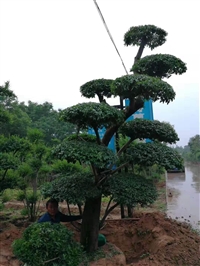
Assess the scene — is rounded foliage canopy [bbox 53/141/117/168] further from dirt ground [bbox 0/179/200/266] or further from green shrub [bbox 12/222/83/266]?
dirt ground [bbox 0/179/200/266]

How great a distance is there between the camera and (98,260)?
268 cm

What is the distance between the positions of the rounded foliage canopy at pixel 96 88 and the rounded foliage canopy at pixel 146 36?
0.74 metres

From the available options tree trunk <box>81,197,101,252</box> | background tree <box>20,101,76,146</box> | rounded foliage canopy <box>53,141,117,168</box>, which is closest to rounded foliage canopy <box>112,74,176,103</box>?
rounded foliage canopy <box>53,141,117,168</box>

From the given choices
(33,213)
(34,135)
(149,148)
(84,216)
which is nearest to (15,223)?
(33,213)

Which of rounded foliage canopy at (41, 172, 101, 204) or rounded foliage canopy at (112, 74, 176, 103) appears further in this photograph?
rounded foliage canopy at (41, 172, 101, 204)

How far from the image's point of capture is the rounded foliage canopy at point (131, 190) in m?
2.54

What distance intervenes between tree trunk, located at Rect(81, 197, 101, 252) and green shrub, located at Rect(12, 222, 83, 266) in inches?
34.1

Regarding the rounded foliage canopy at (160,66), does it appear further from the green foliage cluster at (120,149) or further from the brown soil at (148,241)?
the brown soil at (148,241)

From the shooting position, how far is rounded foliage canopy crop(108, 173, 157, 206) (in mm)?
2543

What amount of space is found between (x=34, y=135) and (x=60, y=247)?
261 cm

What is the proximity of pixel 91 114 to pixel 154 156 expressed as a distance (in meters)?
0.81

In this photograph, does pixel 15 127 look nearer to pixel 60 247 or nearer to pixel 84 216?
pixel 84 216

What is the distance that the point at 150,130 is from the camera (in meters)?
2.84

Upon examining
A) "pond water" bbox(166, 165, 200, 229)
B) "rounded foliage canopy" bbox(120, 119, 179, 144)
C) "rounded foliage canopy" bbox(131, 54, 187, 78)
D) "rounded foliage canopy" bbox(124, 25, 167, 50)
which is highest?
"rounded foliage canopy" bbox(124, 25, 167, 50)
